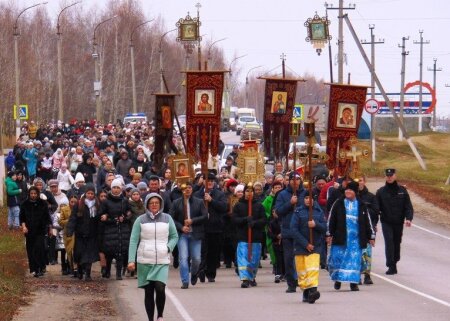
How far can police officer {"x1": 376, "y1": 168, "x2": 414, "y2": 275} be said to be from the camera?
22906 mm

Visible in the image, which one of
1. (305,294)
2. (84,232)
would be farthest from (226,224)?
(305,294)

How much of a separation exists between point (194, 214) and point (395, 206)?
3.82 metres

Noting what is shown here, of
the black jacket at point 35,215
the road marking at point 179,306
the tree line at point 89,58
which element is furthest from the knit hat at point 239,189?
the tree line at point 89,58

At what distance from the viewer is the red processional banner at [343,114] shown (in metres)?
25.4

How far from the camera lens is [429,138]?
286 feet

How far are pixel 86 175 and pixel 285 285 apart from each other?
13.0m

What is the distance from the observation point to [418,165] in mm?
62062

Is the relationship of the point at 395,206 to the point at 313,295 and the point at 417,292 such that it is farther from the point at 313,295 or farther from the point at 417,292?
the point at 313,295

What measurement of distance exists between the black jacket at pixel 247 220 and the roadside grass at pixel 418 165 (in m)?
15.4

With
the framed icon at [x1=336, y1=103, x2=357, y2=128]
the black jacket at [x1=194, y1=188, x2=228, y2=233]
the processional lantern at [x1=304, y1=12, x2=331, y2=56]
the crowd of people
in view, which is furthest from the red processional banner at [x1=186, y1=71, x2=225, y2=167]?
the processional lantern at [x1=304, y1=12, x2=331, y2=56]

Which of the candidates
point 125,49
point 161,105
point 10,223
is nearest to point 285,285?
point 161,105

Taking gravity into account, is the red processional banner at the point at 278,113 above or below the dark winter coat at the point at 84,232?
above

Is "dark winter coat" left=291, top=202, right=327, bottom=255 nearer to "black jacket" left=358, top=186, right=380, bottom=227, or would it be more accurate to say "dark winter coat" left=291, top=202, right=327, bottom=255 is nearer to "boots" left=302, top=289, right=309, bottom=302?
"boots" left=302, top=289, right=309, bottom=302

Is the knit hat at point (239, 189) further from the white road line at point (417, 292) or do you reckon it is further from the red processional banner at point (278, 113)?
the red processional banner at point (278, 113)
